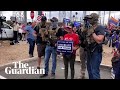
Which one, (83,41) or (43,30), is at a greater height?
(43,30)

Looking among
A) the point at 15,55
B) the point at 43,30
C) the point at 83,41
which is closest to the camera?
the point at 83,41

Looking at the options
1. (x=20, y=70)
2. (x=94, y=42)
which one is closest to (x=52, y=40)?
(x=20, y=70)

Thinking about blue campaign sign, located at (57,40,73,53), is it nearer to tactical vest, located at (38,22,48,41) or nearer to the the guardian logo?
tactical vest, located at (38,22,48,41)

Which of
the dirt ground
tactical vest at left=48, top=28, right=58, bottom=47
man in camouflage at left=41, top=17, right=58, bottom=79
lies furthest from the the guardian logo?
the dirt ground

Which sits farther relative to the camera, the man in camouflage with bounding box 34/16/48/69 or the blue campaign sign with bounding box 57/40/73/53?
the man in camouflage with bounding box 34/16/48/69

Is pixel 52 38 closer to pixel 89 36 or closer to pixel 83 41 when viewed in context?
pixel 83 41

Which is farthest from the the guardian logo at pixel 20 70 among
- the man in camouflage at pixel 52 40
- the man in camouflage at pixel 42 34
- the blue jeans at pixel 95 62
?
the blue jeans at pixel 95 62

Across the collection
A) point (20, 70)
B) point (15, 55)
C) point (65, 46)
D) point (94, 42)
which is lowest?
point (15, 55)

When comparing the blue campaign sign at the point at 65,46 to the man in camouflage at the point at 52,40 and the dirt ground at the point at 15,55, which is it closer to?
the man in camouflage at the point at 52,40

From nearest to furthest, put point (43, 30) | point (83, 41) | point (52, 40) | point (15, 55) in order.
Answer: point (83, 41) < point (52, 40) < point (43, 30) < point (15, 55)

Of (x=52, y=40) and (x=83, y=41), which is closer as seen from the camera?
(x=83, y=41)

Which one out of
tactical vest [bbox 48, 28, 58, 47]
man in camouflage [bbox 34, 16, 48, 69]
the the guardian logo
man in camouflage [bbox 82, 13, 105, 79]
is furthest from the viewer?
the the guardian logo
